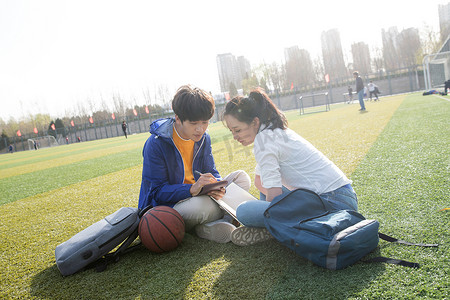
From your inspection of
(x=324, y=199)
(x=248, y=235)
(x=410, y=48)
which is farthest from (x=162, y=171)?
(x=410, y=48)

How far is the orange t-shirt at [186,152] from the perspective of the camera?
335cm

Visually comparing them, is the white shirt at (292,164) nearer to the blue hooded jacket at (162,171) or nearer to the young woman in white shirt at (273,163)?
the young woman in white shirt at (273,163)

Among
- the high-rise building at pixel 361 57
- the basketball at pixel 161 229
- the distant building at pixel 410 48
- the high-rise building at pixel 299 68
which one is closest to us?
the basketball at pixel 161 229

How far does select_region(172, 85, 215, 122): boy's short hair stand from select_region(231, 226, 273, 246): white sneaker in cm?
103

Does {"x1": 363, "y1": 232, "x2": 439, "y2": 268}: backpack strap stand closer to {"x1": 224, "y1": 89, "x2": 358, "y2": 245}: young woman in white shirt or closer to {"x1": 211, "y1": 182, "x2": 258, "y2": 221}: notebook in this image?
{"x1": 224, "y1": 89, "x2": 358, "y2": 245}: young woman in white shirt

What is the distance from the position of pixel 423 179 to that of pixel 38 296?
4.06m

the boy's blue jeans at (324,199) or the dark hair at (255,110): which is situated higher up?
the dark hair at (255,110)

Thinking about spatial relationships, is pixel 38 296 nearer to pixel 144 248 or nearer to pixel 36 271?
pixel 36 271

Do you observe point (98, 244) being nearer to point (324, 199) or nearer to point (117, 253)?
point (117, 253)

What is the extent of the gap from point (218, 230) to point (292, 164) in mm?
942

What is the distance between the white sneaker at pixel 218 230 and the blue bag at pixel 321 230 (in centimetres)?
62

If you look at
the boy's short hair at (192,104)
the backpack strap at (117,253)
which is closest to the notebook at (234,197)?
the backpack strap at (117,253)

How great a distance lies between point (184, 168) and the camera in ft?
11.1

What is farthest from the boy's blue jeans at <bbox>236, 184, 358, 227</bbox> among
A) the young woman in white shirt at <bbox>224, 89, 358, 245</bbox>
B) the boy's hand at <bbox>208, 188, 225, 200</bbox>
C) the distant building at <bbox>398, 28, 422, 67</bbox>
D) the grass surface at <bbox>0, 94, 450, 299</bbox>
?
the distant building at <bbox>398, 28, 422, 67</bbox>
